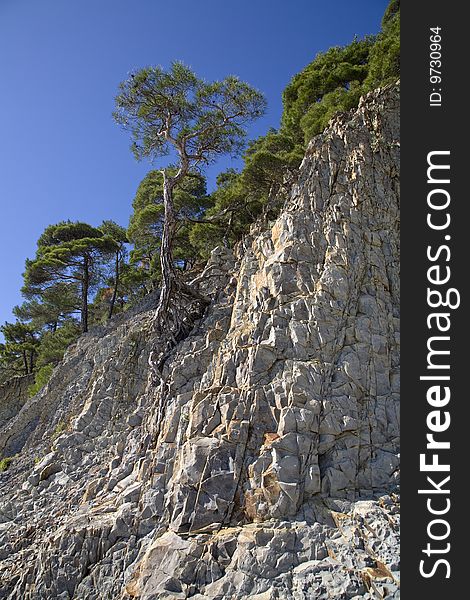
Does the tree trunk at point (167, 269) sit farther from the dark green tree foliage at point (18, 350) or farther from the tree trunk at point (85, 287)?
the dark green tree foliage at point (18, 350)

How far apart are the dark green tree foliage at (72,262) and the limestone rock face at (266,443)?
456 inches

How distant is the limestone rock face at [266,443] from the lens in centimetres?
776

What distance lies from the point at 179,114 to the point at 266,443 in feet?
40.5

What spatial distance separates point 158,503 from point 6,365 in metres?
27.0

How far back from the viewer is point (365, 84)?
54.2ft

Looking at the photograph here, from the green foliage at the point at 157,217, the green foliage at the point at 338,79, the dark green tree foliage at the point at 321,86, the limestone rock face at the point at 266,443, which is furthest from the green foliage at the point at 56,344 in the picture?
the green foliage at the point at 338,79

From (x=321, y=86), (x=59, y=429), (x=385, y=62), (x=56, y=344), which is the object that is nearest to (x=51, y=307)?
(x=56, y=344)

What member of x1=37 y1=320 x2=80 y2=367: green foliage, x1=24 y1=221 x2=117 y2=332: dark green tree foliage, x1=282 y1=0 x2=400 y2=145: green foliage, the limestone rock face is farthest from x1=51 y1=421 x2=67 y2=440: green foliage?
x1=282 y1=0 x2=400 y2=145: green foliage

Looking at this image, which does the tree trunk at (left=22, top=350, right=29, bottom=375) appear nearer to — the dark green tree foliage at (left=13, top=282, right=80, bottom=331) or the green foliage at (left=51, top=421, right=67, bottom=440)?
the dark green tree foliage at (left=13, top=282, right=80, bottom=331)

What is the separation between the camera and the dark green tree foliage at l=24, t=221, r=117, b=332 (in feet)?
80.0

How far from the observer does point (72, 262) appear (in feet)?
81.9

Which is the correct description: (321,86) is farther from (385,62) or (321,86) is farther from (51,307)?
(51,307)

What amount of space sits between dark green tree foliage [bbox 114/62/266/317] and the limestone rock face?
12.1 ft

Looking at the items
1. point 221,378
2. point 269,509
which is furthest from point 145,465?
point 269,509
